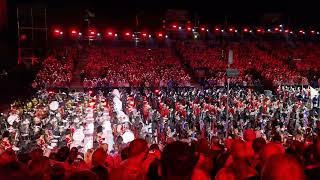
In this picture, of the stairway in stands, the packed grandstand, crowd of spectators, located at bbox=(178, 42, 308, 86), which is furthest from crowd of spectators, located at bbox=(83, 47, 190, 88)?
crowd of spectators, located at bbox=(178, 42, 308, 86)

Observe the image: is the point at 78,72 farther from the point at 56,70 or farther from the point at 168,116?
the point at 168,116

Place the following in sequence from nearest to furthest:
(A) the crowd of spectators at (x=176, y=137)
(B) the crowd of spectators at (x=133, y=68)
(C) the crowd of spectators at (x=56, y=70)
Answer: (A) the crowd of spectators at (x=176, y=137), (C) the crowd of spectators at (x=56, y=70), (B) the crowd of spectators at (x=133, y=68)

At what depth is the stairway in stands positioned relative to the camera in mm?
27223

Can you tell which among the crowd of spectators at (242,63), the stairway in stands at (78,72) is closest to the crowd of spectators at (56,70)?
the stairway in stands at (78,72)

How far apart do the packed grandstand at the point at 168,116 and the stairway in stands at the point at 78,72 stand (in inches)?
3.2

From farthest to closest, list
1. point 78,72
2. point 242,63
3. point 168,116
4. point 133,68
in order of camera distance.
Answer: point 242,63 → point 78,72 → point 133,68 → point 168,116

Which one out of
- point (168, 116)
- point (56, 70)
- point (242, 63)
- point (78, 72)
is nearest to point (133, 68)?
point (78, 72)

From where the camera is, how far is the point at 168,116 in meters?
18.7

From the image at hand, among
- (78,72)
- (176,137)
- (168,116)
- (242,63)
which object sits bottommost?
(176,137)

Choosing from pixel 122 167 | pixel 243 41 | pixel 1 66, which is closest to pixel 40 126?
pixel 1 66

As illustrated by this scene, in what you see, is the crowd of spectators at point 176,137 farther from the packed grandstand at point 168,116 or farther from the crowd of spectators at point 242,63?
the crowd of spectators at point 242,63

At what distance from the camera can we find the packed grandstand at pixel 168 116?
4.06 m

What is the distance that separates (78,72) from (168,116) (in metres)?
12.9

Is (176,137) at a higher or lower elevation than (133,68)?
lower
